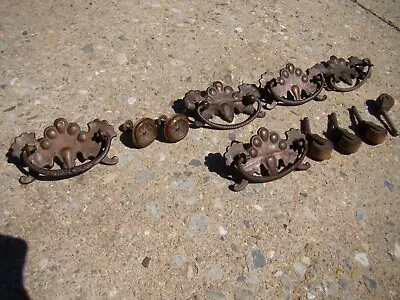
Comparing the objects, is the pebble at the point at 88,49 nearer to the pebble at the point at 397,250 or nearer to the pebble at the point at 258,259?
the pebble at the point at 258,259

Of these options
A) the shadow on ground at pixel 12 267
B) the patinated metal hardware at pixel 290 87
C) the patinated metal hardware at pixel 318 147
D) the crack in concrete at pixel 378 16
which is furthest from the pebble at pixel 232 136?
the crack in concrete at pixel 378 16

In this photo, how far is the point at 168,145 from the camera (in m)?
2.30

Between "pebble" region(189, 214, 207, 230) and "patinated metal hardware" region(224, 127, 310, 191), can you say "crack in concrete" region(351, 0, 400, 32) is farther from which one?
"pebble" region(189, 214, 207, 230)

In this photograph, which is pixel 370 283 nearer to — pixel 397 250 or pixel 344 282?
pixel 344 282

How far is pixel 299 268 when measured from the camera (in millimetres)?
1954

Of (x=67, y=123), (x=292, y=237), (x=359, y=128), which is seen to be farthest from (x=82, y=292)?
(x=359, y=128)

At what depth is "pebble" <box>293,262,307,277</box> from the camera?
6.36 ft

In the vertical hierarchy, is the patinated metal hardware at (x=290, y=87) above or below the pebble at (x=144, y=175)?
above

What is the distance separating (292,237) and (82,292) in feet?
3.23

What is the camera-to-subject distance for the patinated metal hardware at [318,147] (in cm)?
227

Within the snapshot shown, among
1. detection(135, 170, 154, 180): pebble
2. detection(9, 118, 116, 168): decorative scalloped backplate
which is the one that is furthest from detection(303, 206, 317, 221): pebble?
detection(9, 118, 116, 168): decorative scalloped backplate

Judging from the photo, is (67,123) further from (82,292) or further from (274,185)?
(274,185)

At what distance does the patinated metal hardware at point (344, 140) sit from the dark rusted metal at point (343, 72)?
0.39 metres

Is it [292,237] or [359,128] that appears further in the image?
[359,128]
